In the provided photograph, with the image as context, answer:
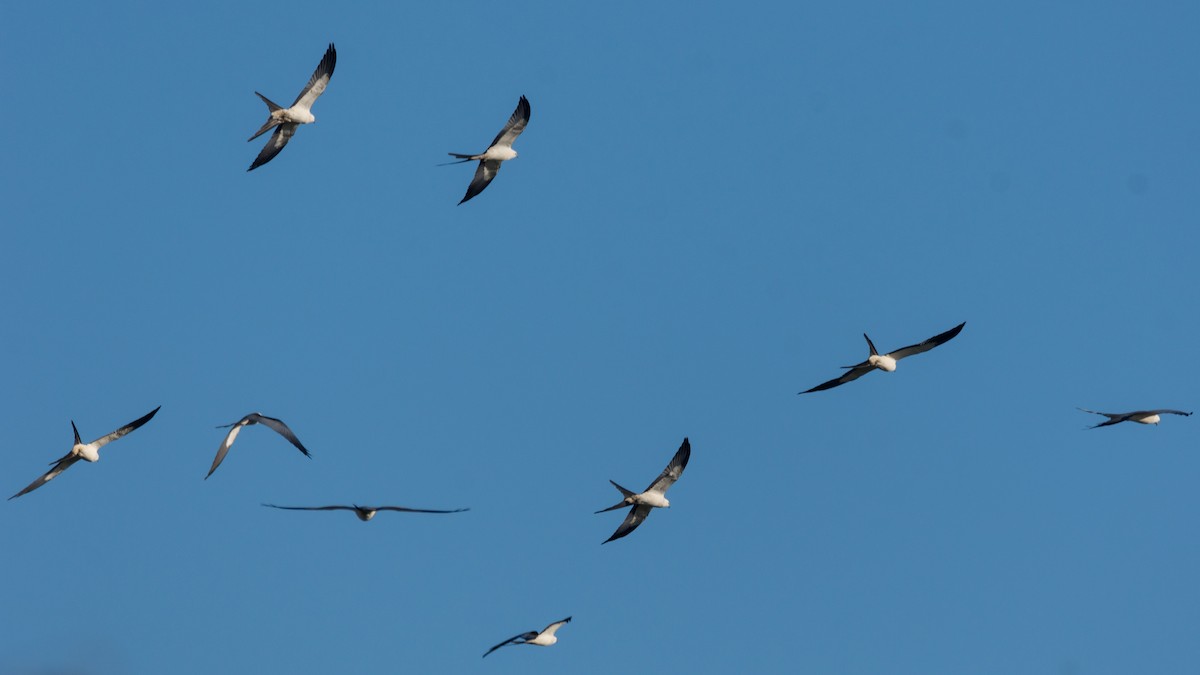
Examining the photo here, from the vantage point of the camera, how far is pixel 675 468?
45.0 metres

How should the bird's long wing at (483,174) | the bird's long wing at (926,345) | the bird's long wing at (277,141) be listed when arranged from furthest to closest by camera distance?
the bird's long wing at (483,174)
the bird's long wing at (277,141)
the bird's long wing at (926,345)

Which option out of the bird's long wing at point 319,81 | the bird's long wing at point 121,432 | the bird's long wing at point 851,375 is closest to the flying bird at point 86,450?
the bird's long wing at point 121,432

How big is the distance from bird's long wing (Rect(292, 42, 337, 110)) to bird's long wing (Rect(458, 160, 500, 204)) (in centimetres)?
500

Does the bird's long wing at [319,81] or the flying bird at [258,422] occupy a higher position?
the bird's long wing at [319,81]

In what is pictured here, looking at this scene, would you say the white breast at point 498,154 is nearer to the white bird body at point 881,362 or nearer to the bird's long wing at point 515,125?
the bird's long wing at point 515,125

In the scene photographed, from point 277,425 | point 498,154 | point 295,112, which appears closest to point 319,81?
point 295,112

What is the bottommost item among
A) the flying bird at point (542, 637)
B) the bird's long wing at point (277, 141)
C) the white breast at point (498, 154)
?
the flying bird at point (542, 637)

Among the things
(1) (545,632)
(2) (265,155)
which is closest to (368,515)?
(1) (545,632)

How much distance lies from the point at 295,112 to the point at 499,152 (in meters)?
5.74

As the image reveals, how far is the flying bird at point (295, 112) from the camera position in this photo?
46219 mm

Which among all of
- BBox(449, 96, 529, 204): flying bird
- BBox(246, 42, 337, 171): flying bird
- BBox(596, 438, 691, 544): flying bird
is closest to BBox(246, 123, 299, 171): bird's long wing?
BBox(246, 42, 337, 171): flying bird

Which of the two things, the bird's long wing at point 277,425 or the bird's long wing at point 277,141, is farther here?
the bird's long wing at point 277,141

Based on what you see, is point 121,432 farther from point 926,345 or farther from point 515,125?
point 926,345

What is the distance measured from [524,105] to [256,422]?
11470 mm
